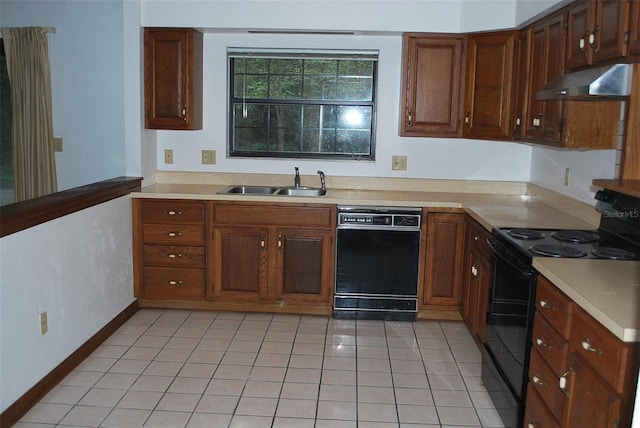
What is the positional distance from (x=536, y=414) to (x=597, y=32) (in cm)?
174

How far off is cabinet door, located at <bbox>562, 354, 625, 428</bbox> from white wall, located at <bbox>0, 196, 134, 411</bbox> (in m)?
2.37

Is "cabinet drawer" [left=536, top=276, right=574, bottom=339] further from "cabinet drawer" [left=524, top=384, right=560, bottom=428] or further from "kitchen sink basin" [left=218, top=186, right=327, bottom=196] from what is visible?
"kitchen sink basin" [left=218, top=186, right=327, bottom=196]

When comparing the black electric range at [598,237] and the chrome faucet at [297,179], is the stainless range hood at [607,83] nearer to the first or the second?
the black electric range at [598,237]

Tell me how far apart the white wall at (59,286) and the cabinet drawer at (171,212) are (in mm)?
138

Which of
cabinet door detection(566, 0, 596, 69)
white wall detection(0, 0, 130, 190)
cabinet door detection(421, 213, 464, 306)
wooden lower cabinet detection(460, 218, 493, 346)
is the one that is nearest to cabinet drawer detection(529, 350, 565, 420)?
wooden lower cabinet detection(460, 218, 493, 346)

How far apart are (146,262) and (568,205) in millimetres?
2901

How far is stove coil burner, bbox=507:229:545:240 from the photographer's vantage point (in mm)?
3145

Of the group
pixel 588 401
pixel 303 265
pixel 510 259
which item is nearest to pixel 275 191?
pixel 303 265

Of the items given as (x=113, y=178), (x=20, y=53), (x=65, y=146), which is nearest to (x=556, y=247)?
(x=113, y=178)

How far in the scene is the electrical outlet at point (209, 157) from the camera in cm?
495

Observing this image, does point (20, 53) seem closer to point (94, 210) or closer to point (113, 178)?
point (113, 178)

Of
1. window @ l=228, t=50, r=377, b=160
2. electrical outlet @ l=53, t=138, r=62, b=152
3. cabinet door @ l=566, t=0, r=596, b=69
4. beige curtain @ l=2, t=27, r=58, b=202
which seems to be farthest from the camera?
window @ l=228, t=50, r=377, b=160

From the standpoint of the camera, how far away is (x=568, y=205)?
3961 millimetres

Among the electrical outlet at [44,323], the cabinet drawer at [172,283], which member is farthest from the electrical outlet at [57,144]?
the electrical outlet at [44,323]
